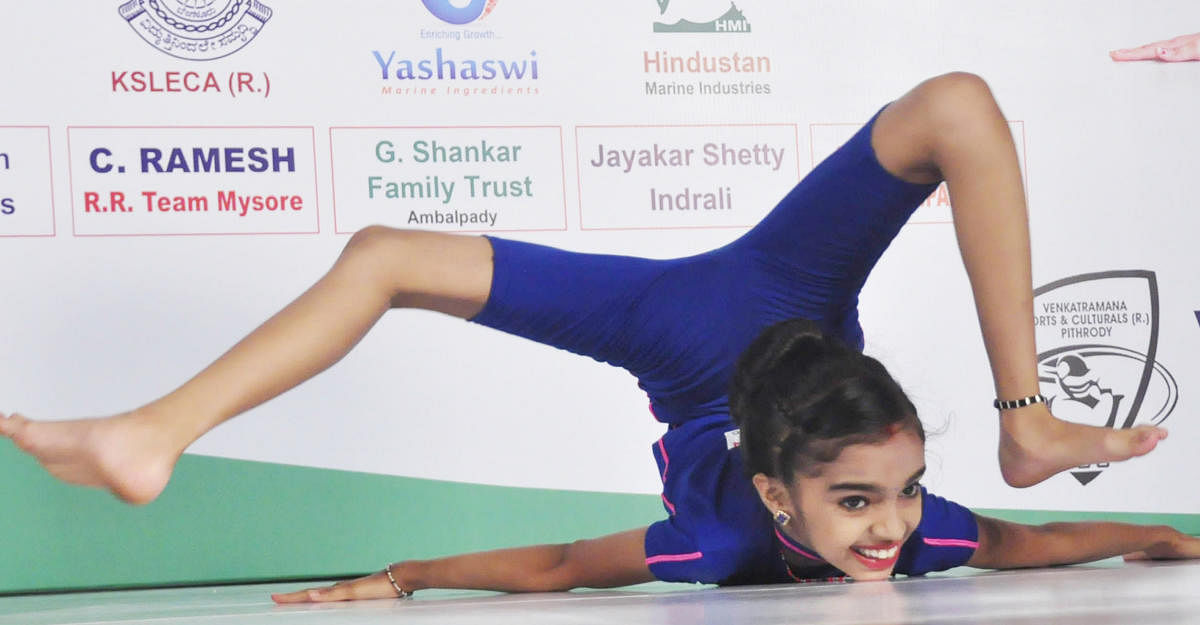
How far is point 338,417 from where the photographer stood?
9.59 ft

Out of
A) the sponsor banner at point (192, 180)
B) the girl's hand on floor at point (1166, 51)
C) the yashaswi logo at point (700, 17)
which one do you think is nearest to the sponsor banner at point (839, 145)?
the yashaswi logo at point (700, 17)

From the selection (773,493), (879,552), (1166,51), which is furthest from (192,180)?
(1166,51)

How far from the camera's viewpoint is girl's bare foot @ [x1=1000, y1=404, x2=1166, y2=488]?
1547 mm

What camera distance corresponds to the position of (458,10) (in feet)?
10.1

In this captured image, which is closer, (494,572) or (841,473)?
(841,473)

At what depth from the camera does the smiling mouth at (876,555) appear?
1634 millimetres

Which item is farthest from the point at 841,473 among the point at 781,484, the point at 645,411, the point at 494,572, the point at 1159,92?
the point at 1159,92

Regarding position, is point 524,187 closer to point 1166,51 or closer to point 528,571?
point 528,571

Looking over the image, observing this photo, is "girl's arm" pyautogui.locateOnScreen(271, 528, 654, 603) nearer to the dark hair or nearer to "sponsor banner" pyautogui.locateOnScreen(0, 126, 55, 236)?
the dark hair

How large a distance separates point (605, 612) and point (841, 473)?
39cm

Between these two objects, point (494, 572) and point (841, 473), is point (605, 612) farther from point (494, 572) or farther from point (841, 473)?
point (494, 572)

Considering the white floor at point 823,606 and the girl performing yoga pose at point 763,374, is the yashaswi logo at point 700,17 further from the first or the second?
the white floor at point 823,606

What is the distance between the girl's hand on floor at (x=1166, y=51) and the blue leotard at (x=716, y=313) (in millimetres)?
1763

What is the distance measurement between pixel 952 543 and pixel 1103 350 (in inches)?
66.0
